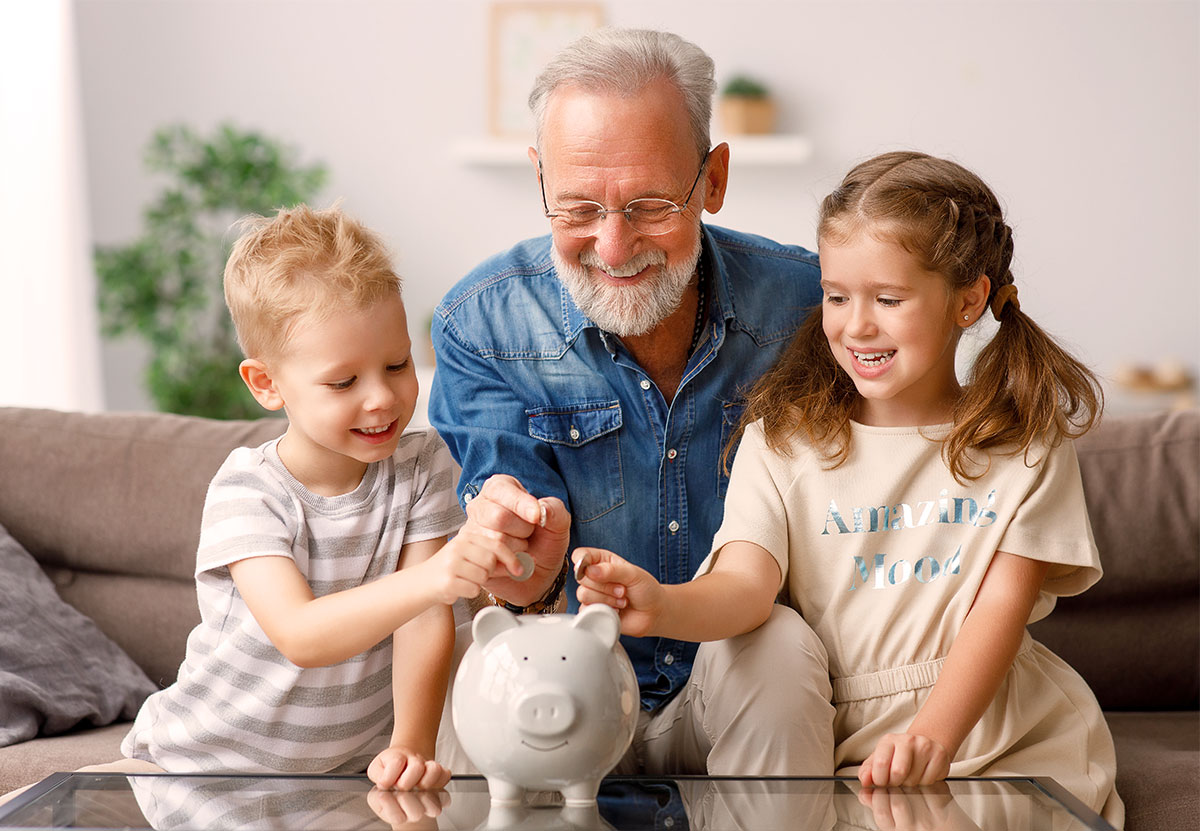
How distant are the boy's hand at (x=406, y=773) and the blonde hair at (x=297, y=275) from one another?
48 cm

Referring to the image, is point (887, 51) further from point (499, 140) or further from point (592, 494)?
point (592, 494)

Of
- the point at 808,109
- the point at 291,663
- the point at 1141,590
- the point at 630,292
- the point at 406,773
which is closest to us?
the point at 406,773

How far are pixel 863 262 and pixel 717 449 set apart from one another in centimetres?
41

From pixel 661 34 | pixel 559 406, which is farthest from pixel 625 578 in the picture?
pixel 661 34

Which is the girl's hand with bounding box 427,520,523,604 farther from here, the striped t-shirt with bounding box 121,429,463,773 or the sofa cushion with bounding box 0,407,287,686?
the sofa cushion with bounding box 0,407,287,686

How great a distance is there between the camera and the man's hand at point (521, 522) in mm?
1179

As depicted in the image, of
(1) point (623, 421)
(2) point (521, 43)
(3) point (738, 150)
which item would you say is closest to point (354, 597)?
(1) point (623, 421)

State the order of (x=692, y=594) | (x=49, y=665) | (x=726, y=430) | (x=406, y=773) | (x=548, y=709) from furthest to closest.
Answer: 1. (x=49, y=665)
2. (x=726, y=430)
3. (x=692, y=594)
4. (x=406, y=773)
5. (x=548, y=709)

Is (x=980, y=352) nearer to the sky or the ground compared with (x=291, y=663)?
nearer to the sky

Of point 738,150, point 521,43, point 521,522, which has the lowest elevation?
point 521,522

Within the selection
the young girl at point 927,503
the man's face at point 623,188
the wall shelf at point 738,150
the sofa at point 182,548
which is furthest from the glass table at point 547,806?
the wall shelf at point 738,150

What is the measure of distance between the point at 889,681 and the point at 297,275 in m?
0.85

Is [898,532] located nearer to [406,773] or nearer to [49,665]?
[406,773]

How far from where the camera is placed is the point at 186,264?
3926mm
